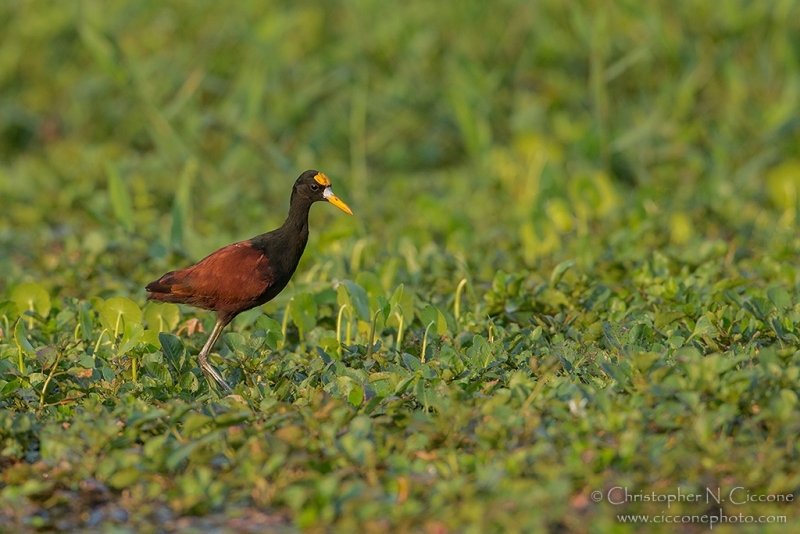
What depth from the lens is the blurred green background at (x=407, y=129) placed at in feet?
24.0

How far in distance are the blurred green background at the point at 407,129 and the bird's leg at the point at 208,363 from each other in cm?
134

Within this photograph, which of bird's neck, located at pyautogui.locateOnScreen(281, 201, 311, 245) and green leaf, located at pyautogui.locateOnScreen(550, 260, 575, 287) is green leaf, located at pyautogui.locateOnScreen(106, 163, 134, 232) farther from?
green leaf, located at pyautogui.locateOnScreen(550, 260, 575, 287)

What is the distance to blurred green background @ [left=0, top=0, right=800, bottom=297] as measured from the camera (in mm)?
7316

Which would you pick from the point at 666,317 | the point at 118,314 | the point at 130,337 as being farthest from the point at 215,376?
the point at 666,317

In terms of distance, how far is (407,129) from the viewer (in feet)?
30.7

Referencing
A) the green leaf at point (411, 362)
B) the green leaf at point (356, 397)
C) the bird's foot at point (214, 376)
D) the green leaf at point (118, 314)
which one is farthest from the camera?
the green leaf at point (118, 314)

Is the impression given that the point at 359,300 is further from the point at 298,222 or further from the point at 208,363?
the point at 208,363

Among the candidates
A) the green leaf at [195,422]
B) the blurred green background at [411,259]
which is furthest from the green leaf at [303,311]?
the green leaf at [195,422]

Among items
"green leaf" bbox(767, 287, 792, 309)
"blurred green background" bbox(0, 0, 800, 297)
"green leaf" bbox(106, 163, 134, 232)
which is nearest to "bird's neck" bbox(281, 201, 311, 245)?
"blurred green background" bbox(0, 0, 800, 297)

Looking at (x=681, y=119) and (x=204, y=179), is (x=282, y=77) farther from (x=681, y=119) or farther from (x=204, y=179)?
(x=681, y=119)

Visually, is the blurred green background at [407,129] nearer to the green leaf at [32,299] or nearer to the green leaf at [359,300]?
the green leaf at [32,299]

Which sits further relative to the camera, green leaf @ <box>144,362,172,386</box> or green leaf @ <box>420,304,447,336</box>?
green leaf @ <box>420,304,447,336</box>

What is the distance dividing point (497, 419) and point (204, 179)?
15.6 feet

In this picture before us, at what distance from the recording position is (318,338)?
550 cm
